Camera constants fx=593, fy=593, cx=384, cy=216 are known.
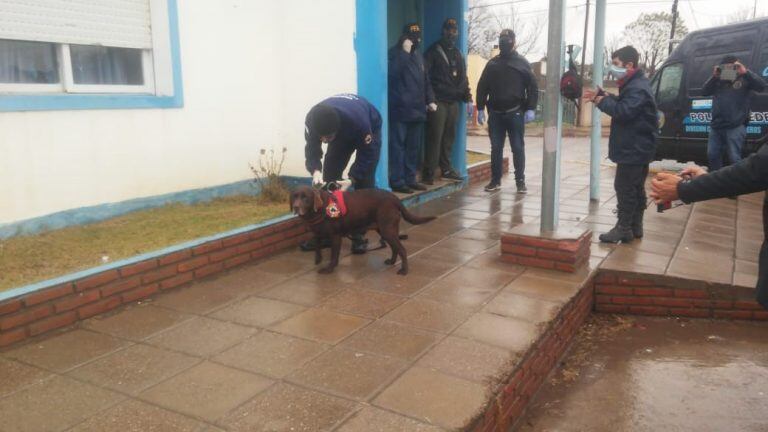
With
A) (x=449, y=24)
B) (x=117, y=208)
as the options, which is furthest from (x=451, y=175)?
(x=117, y=208)

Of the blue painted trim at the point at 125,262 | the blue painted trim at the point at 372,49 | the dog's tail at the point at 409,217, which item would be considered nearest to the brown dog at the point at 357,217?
the dog's tail at the point at 409,217

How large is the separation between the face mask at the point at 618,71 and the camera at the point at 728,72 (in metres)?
3.30

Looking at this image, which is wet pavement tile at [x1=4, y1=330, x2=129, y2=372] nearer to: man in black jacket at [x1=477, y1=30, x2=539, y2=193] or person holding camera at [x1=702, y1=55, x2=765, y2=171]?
man in black jacket at [x1=477, y1=30, x2=539, y2=193]

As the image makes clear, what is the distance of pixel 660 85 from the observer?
1142cm

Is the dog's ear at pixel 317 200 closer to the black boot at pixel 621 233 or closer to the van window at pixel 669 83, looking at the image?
the black boot at pixel 621 233

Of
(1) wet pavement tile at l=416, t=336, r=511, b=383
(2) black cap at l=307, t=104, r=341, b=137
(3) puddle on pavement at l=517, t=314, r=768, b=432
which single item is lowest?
(3) puddle on pavement at l=517, t=314, r=768, b=432

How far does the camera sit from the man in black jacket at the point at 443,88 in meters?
8.09

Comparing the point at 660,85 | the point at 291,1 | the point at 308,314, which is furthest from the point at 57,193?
the point at 660,85

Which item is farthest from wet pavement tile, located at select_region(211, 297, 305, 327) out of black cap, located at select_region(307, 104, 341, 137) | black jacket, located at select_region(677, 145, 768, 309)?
black jacket, located at select_region(677, 145, 768, 309)

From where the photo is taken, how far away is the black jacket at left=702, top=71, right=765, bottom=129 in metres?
7.91

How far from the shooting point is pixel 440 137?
8.21m

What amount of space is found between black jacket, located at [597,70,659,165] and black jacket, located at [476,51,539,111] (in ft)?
8.14

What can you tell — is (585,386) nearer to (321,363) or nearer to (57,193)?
(321,363)

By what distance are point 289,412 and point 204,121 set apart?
13.9ft
